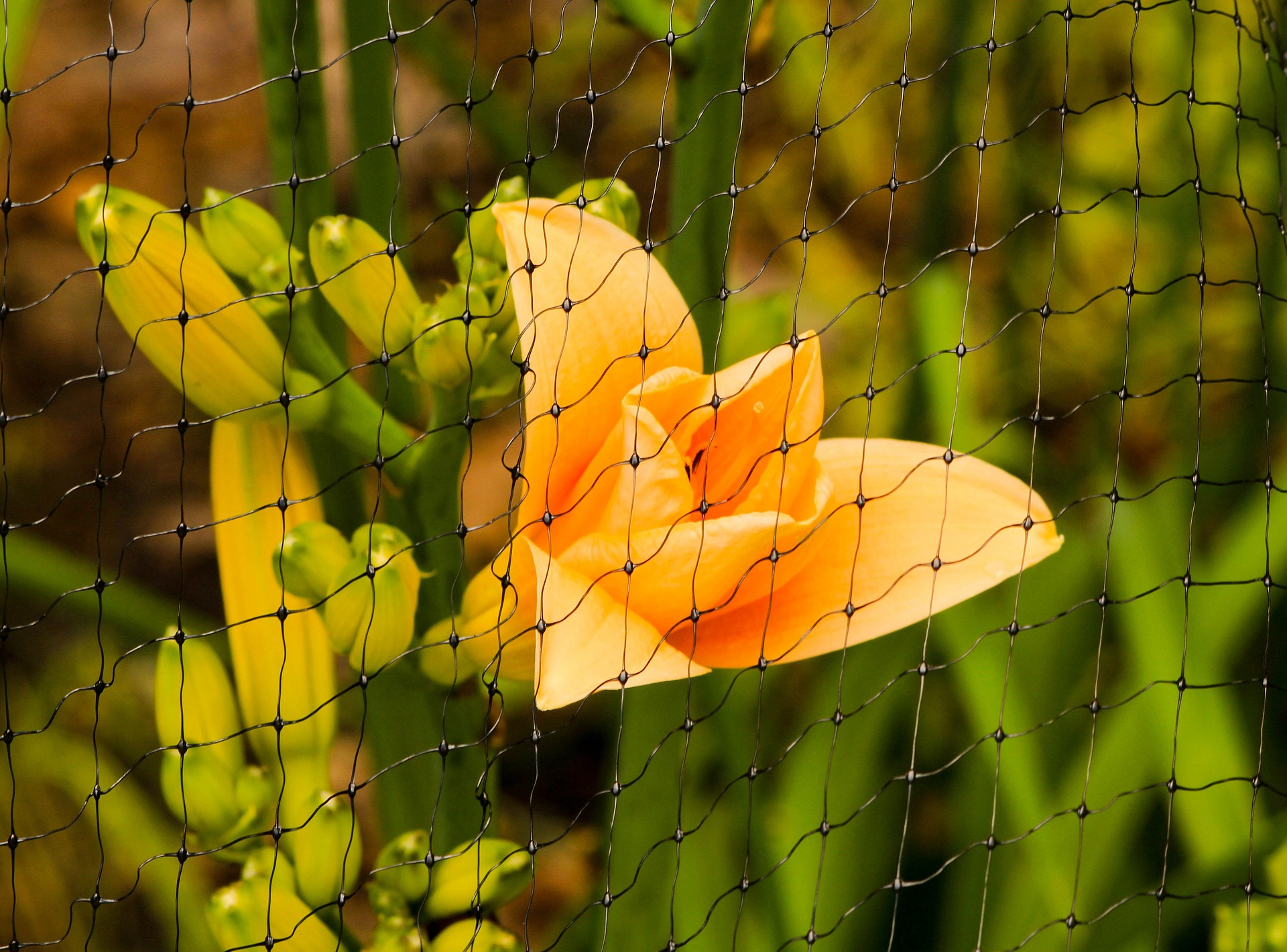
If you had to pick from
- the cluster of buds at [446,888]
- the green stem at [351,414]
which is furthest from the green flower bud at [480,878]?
the green stem at [351,414]

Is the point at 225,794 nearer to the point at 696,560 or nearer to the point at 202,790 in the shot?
the point at 202,790

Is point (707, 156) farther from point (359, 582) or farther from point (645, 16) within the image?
point (359, 582)

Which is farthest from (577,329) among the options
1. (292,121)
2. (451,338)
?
(292,121)

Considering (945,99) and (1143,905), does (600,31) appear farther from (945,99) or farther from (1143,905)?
(1143,905)

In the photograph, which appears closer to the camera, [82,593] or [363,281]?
[363,281]

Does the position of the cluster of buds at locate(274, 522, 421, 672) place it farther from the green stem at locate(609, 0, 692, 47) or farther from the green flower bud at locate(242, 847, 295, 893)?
the green stem at locate(609, 0, 692, 47)

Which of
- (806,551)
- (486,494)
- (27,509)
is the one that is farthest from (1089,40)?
(27,509)

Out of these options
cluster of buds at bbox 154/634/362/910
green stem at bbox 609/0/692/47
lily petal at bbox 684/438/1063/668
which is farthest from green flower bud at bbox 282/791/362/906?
A: green stem at bbox 609/0/692/47

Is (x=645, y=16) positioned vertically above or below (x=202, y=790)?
above
